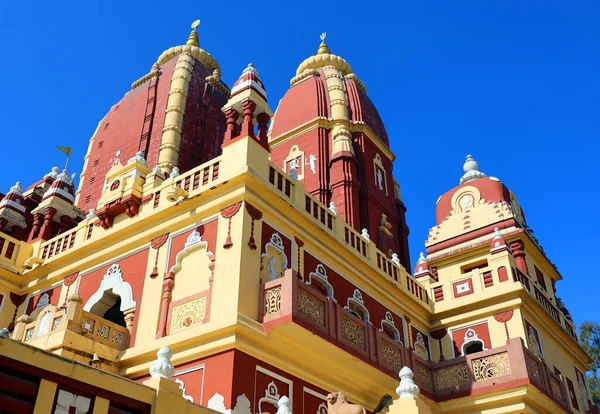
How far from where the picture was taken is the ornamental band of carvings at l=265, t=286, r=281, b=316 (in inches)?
479

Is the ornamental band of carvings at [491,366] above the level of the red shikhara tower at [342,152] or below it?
below

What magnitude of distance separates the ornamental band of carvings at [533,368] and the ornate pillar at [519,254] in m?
5.04

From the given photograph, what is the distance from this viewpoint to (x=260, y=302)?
40.8ft

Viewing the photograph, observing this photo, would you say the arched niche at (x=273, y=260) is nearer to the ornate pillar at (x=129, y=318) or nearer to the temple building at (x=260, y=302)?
the temple building at (x=260, y=302)

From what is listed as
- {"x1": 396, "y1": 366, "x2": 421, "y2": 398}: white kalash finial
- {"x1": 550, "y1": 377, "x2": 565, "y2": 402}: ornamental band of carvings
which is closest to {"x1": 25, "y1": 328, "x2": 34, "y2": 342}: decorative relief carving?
{"x1": 396, "y1": 366, "x2": 421, "y2": 398}: white kalash finial

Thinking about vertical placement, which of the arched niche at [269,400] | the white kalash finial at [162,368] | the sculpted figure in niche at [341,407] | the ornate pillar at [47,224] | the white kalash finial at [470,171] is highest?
the white kalash finial at [470,171]

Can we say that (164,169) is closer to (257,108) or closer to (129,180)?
(129,180)

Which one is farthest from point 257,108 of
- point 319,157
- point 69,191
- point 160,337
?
point 319,157

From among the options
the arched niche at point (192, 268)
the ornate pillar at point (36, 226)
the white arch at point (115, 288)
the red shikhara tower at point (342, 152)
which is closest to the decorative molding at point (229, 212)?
the arched niche at point (192, 268)

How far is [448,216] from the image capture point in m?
24.2

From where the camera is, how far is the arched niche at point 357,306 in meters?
16.0

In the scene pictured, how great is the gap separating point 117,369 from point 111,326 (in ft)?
2.93

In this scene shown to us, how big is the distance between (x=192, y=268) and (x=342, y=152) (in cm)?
1208

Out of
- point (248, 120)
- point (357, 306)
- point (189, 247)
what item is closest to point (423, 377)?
point (357, 306)
